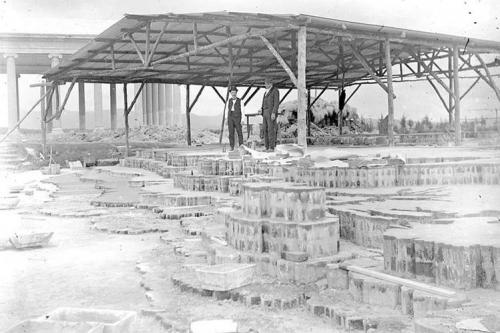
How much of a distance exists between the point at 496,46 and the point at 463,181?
10841 millimetres

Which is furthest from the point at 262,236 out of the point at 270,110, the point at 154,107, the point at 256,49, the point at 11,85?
the point at 154,107

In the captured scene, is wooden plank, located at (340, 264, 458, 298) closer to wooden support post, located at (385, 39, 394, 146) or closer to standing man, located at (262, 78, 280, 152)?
standing man, located at (262, 78, 280, 152)

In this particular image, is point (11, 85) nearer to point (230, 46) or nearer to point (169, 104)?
point (169, 104)

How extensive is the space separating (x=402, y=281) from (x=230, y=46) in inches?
496

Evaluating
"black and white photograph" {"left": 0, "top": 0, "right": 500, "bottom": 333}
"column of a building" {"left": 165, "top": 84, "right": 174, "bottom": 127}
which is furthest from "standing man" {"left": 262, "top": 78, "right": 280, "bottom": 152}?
"column of a building" {"left": 165, "top": 84, "right": 174, "bottom": 127}

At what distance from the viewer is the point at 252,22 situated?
1294 centimetres

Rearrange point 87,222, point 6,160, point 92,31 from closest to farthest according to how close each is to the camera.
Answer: point 87,222
point 6,160
point 92,31

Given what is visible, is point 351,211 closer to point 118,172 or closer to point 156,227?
point 156,227

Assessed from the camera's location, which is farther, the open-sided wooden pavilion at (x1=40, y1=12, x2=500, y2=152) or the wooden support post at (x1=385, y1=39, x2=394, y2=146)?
the wooden support post at (x1=385, y1=39, x2=394, y2=146)

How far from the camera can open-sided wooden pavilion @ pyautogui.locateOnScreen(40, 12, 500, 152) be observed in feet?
41.8

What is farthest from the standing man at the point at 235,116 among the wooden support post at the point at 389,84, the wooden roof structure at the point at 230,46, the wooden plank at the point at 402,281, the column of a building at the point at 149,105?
the column of a building at the point at 149,105

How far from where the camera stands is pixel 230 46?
644 inches

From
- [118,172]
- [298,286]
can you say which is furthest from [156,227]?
[118,172]

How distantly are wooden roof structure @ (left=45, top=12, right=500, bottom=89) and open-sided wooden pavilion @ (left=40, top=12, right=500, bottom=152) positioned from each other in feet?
0.08
